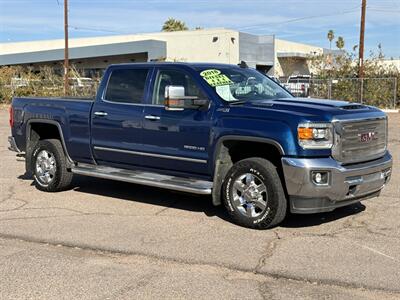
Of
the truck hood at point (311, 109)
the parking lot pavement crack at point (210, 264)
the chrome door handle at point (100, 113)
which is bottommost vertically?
the parking lot pavement crack at point (210, 264)

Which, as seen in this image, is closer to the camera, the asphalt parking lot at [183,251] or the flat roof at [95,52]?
the asphalt parking lot at [183,251]

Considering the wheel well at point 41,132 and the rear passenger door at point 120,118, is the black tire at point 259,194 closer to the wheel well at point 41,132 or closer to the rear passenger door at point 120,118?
the rear passenger door at point 120,118

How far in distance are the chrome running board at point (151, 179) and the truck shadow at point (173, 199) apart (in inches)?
22.7

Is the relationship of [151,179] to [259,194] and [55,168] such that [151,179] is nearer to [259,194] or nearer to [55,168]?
[259,194]

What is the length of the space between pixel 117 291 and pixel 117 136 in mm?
3391

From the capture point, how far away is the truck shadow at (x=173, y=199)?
6984mm

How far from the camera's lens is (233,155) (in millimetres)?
A: 6898

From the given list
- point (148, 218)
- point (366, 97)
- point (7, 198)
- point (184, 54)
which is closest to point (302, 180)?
point (148, 218)

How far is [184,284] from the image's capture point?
188 inches

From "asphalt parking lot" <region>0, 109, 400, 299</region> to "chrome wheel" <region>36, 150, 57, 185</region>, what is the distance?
43 centimetres

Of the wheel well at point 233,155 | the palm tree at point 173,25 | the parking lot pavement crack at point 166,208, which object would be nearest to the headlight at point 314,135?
the wheel well at point 233,155

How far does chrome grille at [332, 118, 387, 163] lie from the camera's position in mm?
6125

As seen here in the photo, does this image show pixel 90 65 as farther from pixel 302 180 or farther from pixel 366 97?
pixel 302 180

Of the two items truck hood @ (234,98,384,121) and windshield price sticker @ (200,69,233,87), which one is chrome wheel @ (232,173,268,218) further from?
windshield price sticker @ (200,69,233,87)
